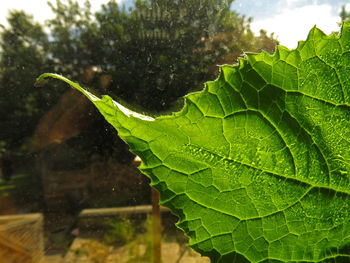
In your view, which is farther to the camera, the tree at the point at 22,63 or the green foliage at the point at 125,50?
the tree at the point at 22,63

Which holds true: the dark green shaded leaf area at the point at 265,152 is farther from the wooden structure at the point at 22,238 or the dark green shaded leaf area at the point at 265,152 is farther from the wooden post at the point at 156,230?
the wooden structure at the point at 22,238

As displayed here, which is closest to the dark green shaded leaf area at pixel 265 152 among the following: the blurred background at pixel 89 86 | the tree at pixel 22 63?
the blurred background at pixel 89 86

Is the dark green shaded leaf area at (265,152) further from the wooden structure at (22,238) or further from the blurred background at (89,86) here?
the wooden structure at (22,238)

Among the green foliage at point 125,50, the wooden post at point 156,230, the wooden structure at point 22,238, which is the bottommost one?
the wooden post at point 156,230

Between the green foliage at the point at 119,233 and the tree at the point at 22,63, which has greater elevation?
the tree at the point at 22,63

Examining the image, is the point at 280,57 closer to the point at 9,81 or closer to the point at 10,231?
the point at 9,81

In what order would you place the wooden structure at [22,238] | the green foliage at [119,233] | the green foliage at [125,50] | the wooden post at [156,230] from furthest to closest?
the green foliage at [119,233] < the wooden structure at [22,238] < the wooden post at [156,230] < the green foliage at [125,50]

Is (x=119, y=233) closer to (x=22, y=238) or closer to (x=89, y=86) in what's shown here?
(x=22, y=238)

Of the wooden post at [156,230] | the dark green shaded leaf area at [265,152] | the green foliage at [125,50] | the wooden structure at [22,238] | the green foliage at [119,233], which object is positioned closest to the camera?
the dark green shaded leaf area at [265,152]
